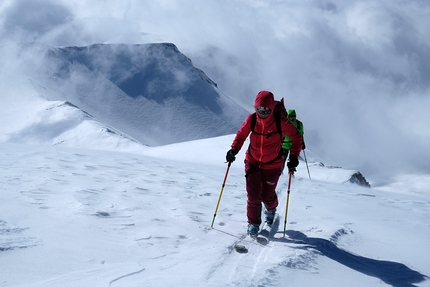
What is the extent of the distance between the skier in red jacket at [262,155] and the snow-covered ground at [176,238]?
0.46 m

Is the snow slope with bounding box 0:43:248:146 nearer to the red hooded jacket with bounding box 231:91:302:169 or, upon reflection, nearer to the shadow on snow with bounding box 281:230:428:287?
the red hooded jacket with bounding box 231:91:302:169

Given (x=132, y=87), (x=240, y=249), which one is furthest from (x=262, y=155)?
(x=132, y=87)

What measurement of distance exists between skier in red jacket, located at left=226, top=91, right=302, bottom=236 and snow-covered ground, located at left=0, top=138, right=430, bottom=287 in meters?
0.46

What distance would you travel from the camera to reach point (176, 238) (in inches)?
185

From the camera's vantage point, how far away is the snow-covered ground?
11.6ft

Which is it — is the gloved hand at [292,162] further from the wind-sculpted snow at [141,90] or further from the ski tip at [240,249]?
the wind-sculpted snow at [141,90]

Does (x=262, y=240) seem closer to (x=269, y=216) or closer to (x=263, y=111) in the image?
(x=269, y=216)

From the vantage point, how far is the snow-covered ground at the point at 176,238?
355 cm

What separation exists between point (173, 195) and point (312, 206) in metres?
2.73

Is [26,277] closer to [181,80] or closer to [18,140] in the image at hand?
[18,140]

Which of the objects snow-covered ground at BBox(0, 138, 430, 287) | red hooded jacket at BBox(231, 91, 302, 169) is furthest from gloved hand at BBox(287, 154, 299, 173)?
snow-covered ground at BBox(0, 138, 430, 287)

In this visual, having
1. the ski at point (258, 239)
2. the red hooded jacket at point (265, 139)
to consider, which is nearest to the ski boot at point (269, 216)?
the ski at point (258, 239)

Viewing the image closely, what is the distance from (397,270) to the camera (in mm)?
4227

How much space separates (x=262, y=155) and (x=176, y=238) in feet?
5.17
